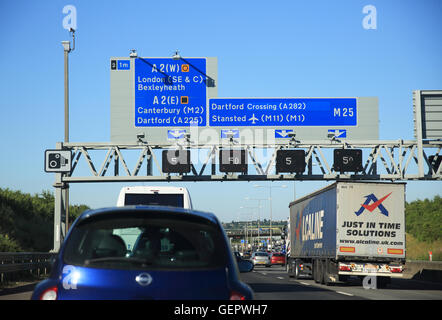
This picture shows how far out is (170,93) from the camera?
3116 centimetres

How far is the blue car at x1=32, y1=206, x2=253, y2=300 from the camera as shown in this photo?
5238 millimetres

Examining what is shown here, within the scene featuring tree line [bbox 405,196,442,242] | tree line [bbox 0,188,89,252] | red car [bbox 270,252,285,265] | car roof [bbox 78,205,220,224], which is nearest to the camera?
car roof [bbox 78,205,220,224]

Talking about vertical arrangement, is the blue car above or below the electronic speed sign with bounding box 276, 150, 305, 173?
below

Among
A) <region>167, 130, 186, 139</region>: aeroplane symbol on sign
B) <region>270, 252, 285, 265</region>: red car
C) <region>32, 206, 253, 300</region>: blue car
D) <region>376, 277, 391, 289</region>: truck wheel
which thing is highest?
<region>167, 130, 186, 139</region>: aeroplane symbol on sign

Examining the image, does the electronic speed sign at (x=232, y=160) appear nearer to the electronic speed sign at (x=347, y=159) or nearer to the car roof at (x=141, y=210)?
the electronic speed sign at (x=347, y=159)

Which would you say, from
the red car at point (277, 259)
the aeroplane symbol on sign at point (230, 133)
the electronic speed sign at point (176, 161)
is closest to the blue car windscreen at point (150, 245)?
the aeroplane symbol on sign at point (230, 133)

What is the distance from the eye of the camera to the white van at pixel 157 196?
17.7 meters

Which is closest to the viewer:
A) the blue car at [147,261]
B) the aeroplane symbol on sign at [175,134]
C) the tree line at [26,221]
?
the blue car at [147,261]

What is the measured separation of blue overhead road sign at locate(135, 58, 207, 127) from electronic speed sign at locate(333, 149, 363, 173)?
6.38 meters

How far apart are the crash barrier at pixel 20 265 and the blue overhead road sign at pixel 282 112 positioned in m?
9.77

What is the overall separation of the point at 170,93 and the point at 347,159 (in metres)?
8.63

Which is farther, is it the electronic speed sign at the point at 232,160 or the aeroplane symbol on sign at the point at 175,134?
the electronic speed sign at the point at 232,160

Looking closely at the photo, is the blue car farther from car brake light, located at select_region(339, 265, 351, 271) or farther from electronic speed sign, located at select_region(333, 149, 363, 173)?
electronic speed sign, located at select_region(333, 149, 363, 173)

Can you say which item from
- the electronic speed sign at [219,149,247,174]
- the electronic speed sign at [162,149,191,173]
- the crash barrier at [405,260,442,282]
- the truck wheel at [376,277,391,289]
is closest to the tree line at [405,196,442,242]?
the crash barrier at [405,260,442,282]
